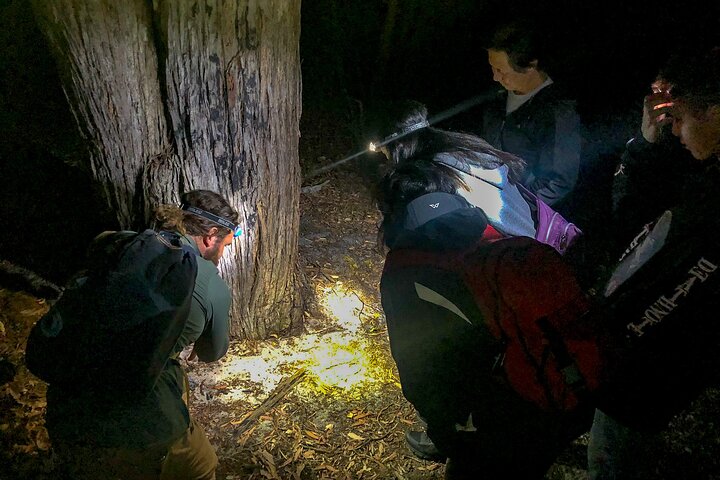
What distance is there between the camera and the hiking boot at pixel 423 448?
10.0 feet

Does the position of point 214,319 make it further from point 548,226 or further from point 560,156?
point 560,156

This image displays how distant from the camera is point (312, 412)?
332 centimetres

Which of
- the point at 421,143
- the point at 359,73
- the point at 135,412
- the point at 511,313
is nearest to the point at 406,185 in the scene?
the point at 421,143

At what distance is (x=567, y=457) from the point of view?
3152 millimetres

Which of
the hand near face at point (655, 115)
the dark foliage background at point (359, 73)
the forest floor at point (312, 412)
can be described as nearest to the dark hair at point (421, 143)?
the hand near face at point (655, 115)

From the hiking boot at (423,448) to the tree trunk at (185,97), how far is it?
1788mm

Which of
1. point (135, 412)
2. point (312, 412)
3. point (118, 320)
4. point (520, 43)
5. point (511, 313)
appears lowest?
point (312, 412)

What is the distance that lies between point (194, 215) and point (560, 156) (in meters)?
2.36

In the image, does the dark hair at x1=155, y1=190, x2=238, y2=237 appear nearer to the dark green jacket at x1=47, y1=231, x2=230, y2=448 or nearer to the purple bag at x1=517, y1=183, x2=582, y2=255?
the dark green jacket at x1=47, y1=231, x2=230, y2=448

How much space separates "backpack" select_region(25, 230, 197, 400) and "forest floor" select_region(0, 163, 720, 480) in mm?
1384

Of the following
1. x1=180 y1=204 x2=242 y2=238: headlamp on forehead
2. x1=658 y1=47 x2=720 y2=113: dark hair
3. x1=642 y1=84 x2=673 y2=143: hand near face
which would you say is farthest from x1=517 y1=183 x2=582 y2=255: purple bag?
x1=180 y1=204 x2=242 y2=238: headlamp on forehead

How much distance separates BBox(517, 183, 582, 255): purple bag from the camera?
2.39m

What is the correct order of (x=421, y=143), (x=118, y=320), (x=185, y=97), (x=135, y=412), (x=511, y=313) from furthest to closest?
(x=185, y=97), (x=135, y=412), (x=421, y=143), (x=118, y=320), (x=511, y=313)

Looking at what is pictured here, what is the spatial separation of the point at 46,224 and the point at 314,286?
278cm
